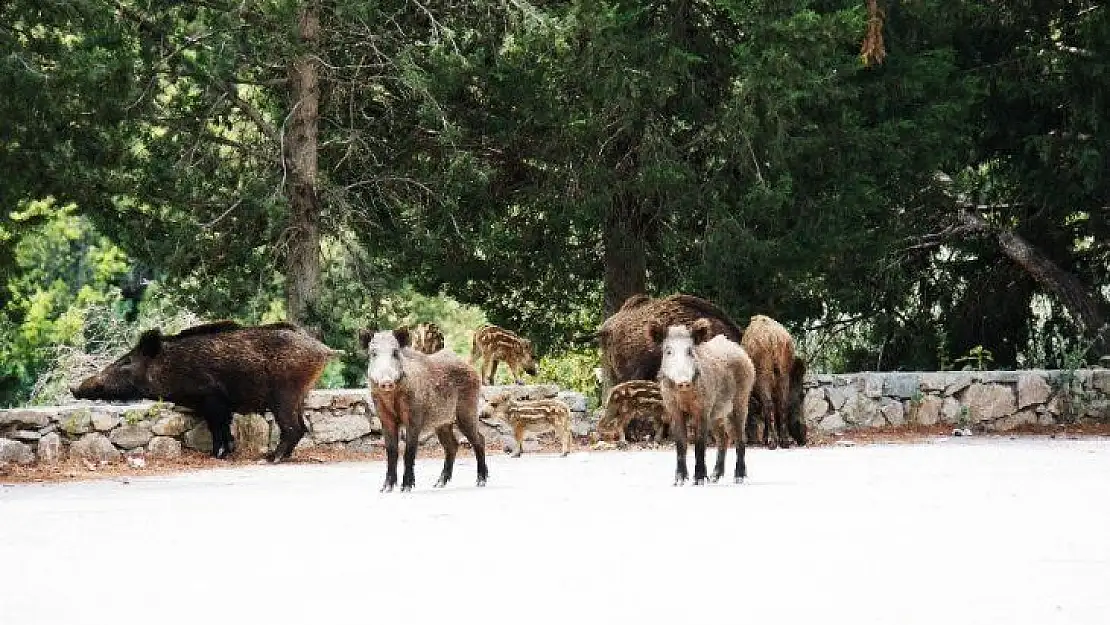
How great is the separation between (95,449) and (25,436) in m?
0.74

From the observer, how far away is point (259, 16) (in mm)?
23938

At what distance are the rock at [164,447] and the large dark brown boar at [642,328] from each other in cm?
600

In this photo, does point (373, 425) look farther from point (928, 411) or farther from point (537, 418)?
point (928, 411)

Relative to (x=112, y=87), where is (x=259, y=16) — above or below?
above

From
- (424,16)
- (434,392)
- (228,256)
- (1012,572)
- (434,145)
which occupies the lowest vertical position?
(1012,572)

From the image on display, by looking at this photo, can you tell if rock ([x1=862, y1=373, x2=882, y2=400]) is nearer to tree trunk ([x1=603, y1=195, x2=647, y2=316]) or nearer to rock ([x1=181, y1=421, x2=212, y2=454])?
tree trunk ([x1=603, y1=195, x2=647, y2=316])

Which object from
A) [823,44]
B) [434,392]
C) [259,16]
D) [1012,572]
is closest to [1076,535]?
[1012,572]

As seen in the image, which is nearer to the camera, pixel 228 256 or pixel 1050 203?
pixel 228 256

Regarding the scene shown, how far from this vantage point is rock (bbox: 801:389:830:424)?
24.2 m

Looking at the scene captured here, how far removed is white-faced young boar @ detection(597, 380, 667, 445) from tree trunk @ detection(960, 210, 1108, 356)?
7.90m

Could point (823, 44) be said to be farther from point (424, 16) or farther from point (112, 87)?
point (112, 87)

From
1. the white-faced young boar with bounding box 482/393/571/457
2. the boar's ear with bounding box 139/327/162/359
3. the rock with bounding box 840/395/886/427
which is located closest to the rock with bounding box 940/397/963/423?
the rock with bounding box 840/395/886/427

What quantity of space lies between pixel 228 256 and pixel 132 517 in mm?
11940

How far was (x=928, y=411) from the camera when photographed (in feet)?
81.1
